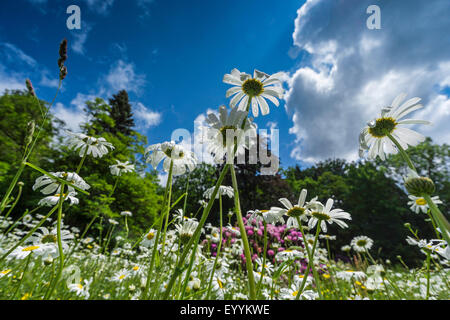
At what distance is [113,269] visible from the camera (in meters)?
3.17

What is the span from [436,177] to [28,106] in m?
25.8

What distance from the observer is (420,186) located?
39cm

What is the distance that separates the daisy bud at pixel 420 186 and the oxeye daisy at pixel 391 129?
319 millimetres

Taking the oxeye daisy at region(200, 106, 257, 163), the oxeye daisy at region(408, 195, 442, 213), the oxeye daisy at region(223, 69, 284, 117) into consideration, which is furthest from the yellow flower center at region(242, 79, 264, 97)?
the oxeye daisy at region(408, 195, 442, 213)

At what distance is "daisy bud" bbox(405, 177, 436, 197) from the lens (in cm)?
39

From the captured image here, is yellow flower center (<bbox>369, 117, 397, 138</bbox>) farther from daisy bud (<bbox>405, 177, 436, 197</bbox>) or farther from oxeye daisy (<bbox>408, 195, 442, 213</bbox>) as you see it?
daisy bud (<bbox>405, 177, 436, 197</bbox>)

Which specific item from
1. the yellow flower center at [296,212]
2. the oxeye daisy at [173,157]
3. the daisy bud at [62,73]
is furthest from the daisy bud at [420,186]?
the daisy bud at [62,73]

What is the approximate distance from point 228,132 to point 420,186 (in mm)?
393

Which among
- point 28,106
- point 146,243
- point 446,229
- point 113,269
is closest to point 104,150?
point 146,243

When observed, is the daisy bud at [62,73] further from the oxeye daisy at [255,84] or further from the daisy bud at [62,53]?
the oxeye daisy at [255,84]

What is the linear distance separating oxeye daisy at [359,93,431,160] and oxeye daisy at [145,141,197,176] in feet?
2.34

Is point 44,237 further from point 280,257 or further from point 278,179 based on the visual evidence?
point 278,179

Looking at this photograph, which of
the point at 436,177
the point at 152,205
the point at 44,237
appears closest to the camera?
the point at 44,237

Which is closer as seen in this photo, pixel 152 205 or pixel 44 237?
pixel 44 237
